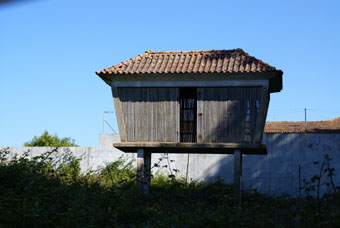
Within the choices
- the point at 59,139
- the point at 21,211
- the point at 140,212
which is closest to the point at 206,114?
the point at 140,212

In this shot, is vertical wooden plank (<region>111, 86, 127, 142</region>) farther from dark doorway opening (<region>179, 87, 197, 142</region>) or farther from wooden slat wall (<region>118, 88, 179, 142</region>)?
dark doorway opening (<region>179, 87, 197, 142</region>)

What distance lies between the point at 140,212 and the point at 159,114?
6211 millimetres

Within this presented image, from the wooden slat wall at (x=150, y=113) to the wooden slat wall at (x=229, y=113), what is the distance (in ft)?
2.95

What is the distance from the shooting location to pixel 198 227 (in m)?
5.55

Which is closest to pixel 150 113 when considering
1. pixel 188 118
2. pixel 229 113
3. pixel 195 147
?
pixel 188 118

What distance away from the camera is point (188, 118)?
1473 cm

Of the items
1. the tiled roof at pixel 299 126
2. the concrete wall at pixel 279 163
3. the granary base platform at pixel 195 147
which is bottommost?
the concrete wall at pixel 279 163

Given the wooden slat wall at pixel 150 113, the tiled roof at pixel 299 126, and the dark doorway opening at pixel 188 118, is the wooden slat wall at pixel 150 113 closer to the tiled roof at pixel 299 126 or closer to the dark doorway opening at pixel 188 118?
the dark doorway opening at pixel 188 118

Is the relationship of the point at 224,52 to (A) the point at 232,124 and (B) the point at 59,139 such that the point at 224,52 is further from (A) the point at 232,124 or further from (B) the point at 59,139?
(B) the point at 59,139

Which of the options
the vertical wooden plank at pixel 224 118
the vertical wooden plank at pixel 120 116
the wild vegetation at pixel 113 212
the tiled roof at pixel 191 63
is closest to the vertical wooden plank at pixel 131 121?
the vertical wooden plank at pixel 120 116

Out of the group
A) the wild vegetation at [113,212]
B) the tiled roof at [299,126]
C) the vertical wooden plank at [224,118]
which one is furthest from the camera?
the tiled roof at [299,126]

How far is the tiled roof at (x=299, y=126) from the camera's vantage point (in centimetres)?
2572

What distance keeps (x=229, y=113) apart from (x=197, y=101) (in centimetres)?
114

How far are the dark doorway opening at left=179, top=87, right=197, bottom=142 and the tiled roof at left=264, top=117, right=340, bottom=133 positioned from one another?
1148cm
